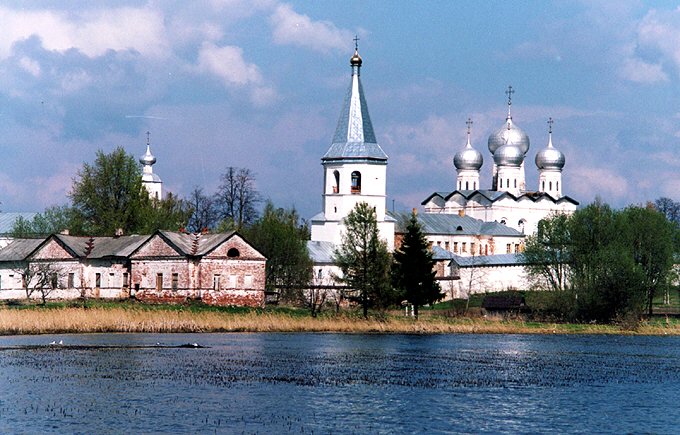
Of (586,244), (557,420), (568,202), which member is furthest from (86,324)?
(568,202)

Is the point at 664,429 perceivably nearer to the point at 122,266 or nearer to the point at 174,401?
the point at 174,401

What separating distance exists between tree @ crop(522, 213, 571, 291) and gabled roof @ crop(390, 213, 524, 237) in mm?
31235

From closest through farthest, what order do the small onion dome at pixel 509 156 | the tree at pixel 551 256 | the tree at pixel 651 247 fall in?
the tree at pixel 651 247 < the tree at pixel 551 256 < the small onion dome at pixel 509 156

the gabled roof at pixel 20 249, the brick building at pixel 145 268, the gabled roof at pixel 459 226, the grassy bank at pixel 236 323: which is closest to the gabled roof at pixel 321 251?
the brick building at pixel 145 268

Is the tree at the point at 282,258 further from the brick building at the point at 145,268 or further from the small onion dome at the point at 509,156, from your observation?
the small onion dome at the point at 509,156

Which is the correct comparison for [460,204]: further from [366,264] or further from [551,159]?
[366,264]

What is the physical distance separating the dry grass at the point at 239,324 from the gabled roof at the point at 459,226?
1785 inches

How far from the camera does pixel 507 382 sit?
31609mm

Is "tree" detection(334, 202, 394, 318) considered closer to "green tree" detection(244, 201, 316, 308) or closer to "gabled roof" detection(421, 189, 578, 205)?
"green tree" detection(244, 201, 316, 308)

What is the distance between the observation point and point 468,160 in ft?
Result: 382

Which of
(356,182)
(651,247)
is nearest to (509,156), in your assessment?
(356,182)

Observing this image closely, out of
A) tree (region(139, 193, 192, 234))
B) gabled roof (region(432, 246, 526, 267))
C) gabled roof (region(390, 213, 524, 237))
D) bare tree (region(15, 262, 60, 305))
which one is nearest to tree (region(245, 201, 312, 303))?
tree (region(139, 193, 192, 234))

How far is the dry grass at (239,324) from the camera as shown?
146 feet

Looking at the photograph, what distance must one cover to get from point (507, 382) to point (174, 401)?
30.6 feet
